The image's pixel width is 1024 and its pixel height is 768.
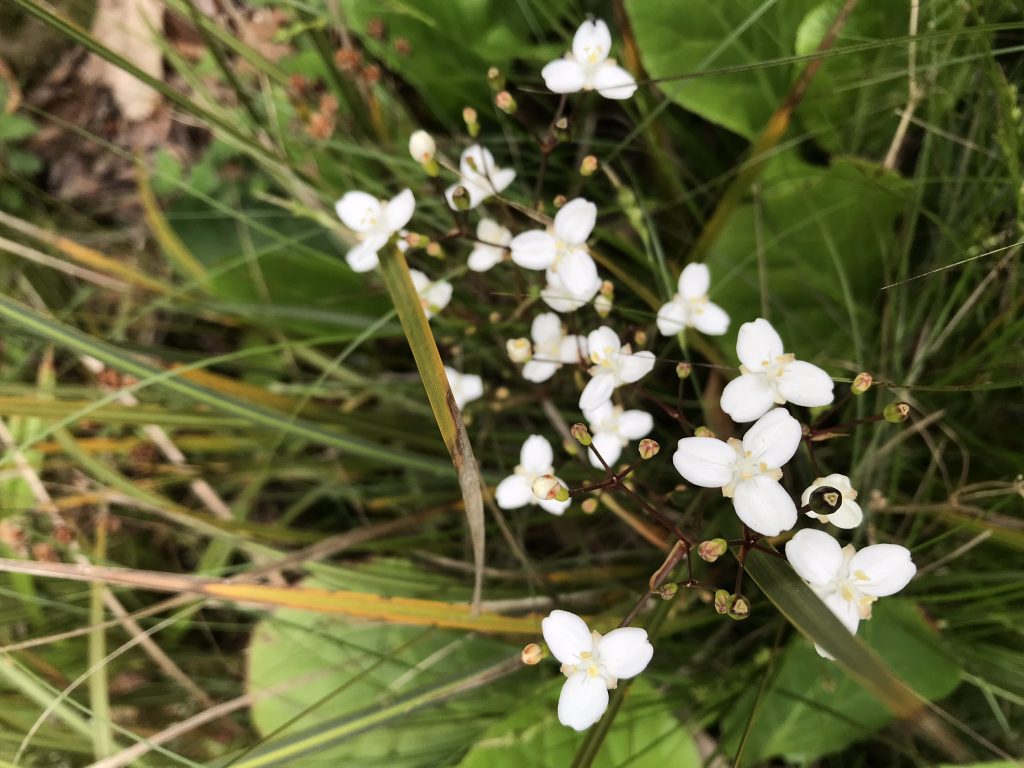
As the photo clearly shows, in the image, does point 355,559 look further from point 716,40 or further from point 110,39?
point 110,39

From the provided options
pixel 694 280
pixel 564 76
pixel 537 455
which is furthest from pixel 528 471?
pixel 564 76

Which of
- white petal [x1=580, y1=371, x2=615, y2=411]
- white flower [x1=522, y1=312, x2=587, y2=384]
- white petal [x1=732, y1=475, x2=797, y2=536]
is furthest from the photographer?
white flower [x1=522, y1=312, x2=587, y2=384]

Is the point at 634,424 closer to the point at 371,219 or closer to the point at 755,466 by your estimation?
the point at 755,466

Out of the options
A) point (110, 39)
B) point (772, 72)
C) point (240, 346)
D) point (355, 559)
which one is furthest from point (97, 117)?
point (772, 72)

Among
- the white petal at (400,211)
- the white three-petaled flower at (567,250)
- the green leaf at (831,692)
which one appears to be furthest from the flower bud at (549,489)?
the green leaf at (831,692)

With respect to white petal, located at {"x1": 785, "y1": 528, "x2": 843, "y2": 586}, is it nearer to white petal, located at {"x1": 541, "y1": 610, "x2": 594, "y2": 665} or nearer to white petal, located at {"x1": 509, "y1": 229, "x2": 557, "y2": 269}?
white petal, located at {"x1": 541, "y1": 610, "x2": 594, "y2": 665}

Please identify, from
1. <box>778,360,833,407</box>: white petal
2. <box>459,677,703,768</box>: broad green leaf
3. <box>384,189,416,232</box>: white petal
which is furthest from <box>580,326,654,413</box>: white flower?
<box>459,677,703,768</box>: broad green leaf
